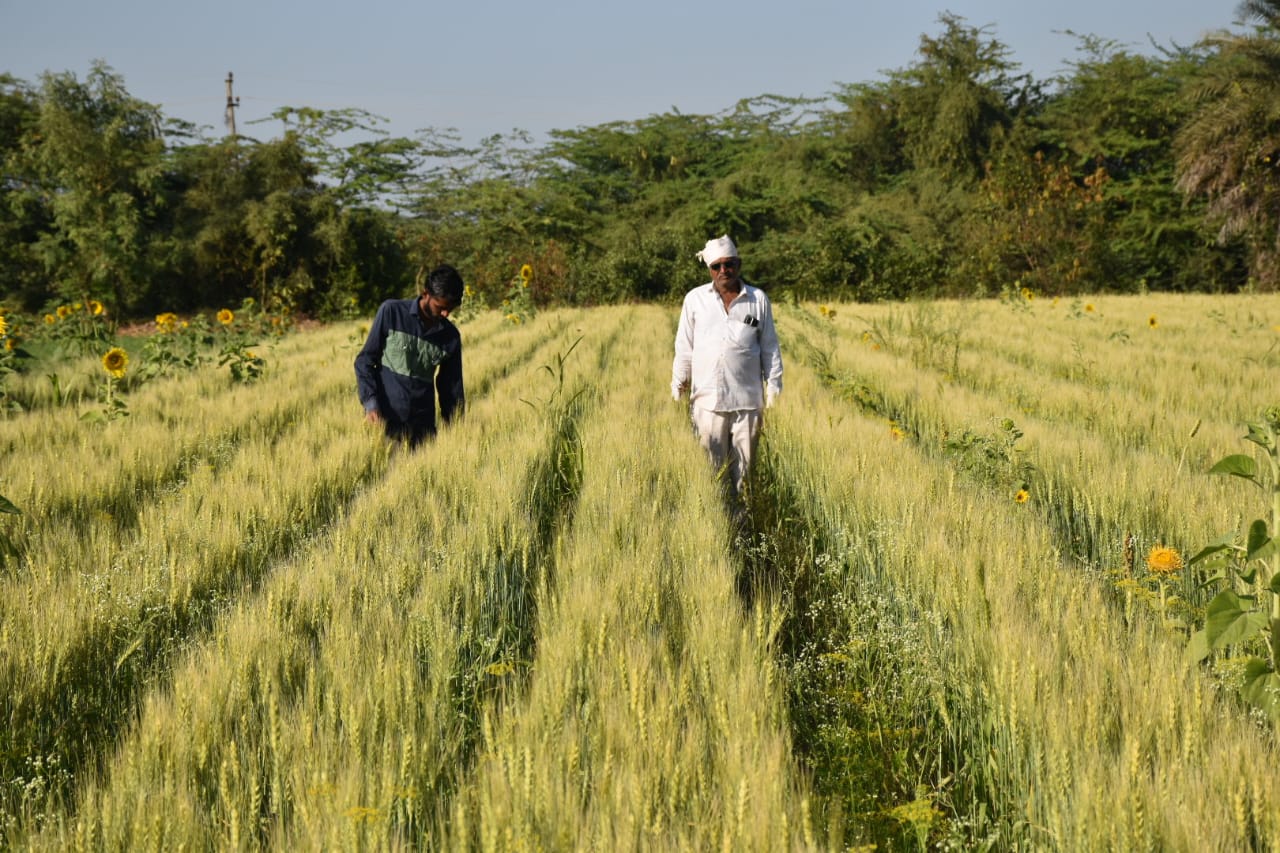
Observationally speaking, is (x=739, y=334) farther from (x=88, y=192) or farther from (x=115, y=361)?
(x=88, y=192)

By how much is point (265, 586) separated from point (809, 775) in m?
1.75

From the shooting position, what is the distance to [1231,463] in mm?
1959

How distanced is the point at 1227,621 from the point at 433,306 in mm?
3973

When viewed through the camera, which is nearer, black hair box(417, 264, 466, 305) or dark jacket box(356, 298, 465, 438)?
black hair box(417, 264, 466, 305)

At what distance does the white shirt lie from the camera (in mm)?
4691

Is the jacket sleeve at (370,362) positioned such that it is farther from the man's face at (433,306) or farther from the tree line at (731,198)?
the tree line at (731,198)

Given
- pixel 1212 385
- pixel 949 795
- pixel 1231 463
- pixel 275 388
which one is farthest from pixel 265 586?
pixel 1212 385

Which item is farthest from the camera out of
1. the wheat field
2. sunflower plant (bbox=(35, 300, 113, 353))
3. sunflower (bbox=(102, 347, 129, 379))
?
sunflower plant (bbox=(35, 300, 113, 353))

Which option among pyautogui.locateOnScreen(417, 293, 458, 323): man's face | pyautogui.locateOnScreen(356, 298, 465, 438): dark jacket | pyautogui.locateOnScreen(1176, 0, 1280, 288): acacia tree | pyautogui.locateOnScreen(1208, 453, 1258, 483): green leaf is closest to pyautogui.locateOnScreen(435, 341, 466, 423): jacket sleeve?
pyautogui.locateOnScreen(356, 298, 465, 438): dark jacket

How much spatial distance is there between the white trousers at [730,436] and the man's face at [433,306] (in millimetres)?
1452

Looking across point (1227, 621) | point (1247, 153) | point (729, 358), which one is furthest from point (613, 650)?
point (1247, 153)

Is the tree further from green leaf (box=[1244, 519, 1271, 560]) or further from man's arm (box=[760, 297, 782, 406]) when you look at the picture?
green leaf (box=[1244, 519, 1271, 560])

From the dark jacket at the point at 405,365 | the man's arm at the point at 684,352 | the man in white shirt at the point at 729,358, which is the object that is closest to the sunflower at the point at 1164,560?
the man in white shirt at the point at 729,358

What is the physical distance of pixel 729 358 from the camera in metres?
4.69
